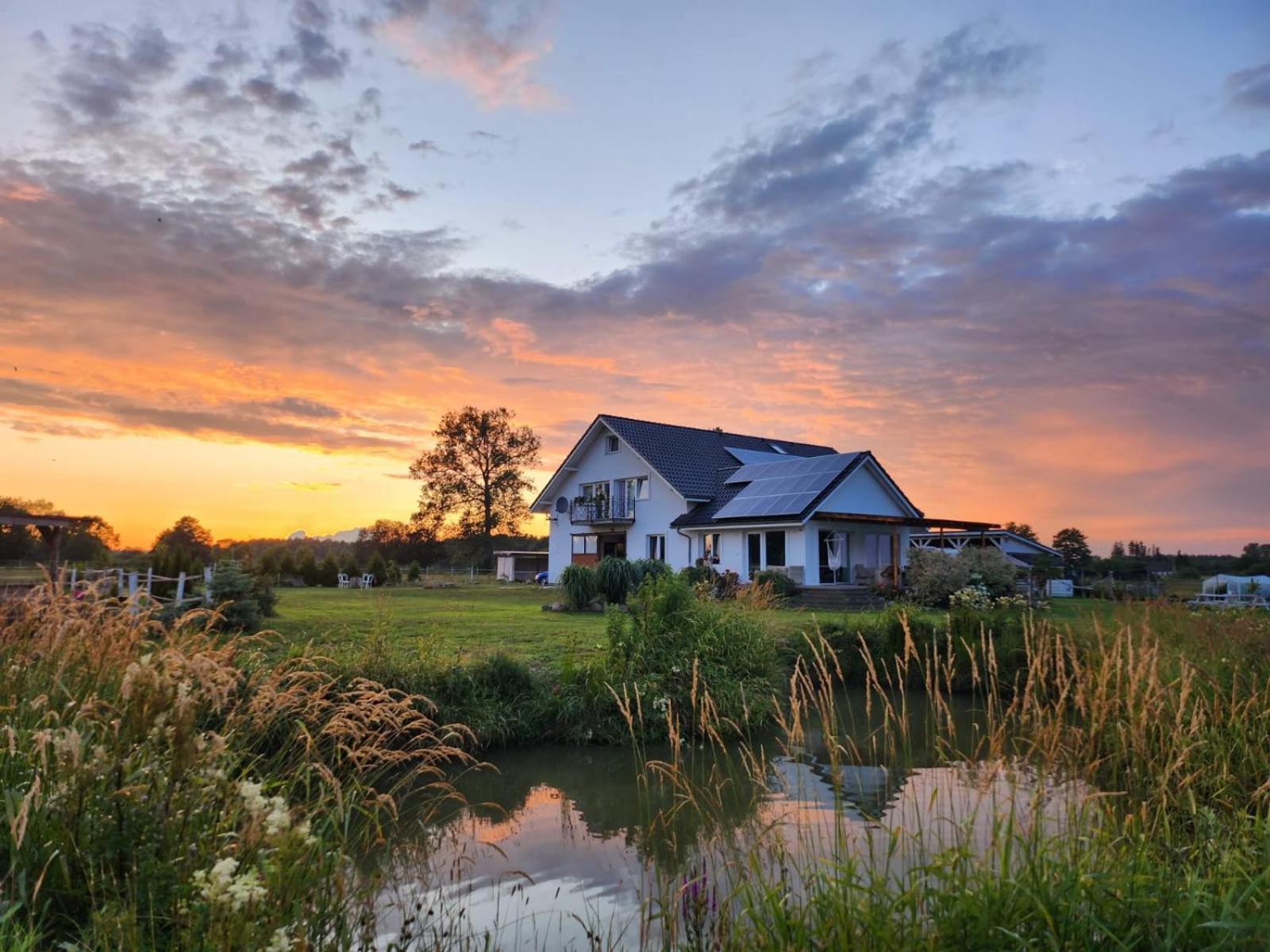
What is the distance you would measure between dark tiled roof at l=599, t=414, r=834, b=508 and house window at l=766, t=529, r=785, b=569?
3481 mm

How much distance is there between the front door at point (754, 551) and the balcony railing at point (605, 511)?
5.94m

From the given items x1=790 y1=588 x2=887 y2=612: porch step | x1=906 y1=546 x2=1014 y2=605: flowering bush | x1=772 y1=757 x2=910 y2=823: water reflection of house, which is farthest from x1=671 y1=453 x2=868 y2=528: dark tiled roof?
x1=772 y1=757 x2=910 y2=823: water reflection of house

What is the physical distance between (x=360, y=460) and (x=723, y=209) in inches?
511

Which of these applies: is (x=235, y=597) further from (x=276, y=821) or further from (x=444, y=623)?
(x=276, y=821)

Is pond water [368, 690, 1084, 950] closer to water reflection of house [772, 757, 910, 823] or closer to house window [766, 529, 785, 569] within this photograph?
water reflection of house [772, 757, 910, 823]

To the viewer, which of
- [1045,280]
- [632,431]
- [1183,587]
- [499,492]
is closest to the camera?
[1045,280]

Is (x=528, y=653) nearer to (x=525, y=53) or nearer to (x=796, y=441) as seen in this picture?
(x=525, y=53)

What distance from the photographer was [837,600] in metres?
24.2

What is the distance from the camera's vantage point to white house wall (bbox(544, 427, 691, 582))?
105 feet

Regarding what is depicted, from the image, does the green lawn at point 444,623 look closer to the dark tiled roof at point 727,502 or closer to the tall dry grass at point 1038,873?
the tall dry grass at point 1038,873

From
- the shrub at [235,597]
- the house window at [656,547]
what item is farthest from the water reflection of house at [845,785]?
the house window at [656,547]

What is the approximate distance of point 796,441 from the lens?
41656 mm

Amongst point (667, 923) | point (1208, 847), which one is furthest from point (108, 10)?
point (1208, 847)

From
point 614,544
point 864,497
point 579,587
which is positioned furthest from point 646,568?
point 614,544
